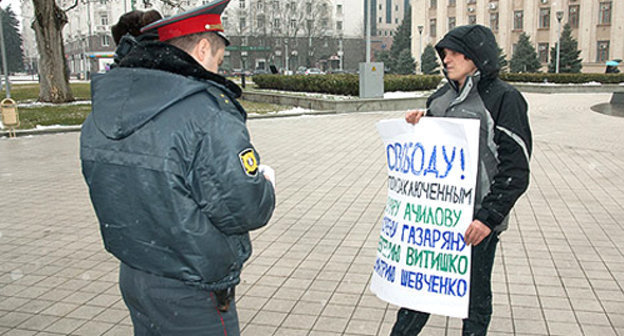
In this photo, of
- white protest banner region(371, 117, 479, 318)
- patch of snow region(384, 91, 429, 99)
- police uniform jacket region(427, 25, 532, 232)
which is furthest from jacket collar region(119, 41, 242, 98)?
patch of snow region(384, 91, 429, 99)

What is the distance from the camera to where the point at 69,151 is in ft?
41.6

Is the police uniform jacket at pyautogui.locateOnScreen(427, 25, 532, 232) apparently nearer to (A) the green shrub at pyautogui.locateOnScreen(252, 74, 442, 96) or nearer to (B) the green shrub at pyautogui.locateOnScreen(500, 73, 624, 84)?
(A) the green shrub at pyautogui.locateOnScreen(252, 74, 442, 96)

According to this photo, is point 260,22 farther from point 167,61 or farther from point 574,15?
point 167,61

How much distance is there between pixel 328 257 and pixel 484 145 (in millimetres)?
2798

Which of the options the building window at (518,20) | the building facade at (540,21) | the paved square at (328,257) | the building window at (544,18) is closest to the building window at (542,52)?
the building facade at (540,21)

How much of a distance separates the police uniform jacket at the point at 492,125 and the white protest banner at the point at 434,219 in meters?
0.10

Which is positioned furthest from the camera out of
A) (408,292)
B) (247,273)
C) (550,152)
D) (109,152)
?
(550,152)

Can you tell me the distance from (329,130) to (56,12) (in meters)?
14.2

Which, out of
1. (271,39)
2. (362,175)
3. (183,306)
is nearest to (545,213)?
(362,175)

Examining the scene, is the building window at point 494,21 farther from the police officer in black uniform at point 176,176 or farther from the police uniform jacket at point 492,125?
→ the police officer in black uniform at point 176,176

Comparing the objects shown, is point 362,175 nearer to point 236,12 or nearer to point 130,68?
point 130,68

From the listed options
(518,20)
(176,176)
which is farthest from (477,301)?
(518,20)

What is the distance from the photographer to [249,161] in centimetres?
208

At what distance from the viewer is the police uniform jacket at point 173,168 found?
6.66ft
